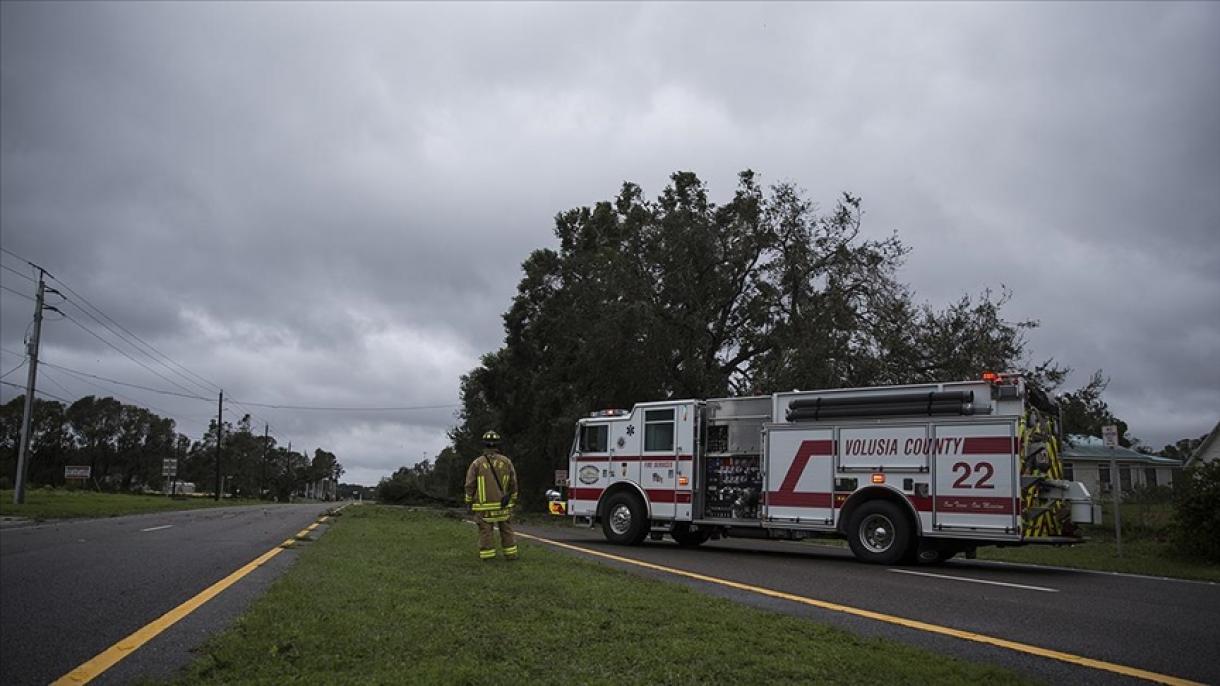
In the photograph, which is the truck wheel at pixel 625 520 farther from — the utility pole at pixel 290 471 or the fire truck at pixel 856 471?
the utility pole at pixel 290 471

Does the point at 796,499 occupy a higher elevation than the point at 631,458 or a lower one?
lower

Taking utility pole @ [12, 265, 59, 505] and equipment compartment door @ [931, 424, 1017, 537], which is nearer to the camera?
equipment compartment door @ [931, 424, 1017, 537]

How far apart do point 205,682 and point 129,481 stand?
410 feet

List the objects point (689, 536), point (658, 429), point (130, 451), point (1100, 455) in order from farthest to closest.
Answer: point (130, 451) → point (1100, 455) → point (689, 536) → point (658, 429)

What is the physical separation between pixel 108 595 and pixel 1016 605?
29.4ft

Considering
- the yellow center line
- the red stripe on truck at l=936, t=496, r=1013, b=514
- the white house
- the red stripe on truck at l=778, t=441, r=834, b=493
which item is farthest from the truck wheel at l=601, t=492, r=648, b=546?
the white house

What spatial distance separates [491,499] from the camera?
11227 millimetres

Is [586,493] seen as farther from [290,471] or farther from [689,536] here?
[290,471]

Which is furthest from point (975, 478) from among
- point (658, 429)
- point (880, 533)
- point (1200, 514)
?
point (658, 429)

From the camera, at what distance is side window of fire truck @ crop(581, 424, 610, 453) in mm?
18719

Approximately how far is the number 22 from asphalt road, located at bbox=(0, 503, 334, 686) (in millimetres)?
10087

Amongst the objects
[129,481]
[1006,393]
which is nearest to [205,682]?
[1006,393]

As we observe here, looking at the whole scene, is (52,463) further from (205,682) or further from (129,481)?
(205,682)

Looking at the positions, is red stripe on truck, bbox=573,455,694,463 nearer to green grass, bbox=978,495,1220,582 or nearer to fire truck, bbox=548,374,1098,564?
fire truck, bbox=548,374,1098,564
